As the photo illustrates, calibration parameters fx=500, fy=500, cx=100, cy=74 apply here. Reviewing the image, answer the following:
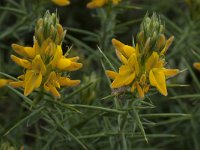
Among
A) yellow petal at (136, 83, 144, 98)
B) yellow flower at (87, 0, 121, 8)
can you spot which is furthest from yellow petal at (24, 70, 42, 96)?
yellow flower at (87, 0, 121, 8)

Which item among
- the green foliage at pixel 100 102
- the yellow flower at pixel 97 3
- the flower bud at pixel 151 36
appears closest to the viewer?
the flower bud at pixel 151 36

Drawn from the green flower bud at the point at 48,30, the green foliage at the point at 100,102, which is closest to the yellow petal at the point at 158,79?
the green foliage at the point at 100,102

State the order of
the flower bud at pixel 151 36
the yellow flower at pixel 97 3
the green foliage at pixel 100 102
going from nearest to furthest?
the flower bud at pixel 151 36
the green foliage at pixel 100 102
the yellow flower at pixel 97 3

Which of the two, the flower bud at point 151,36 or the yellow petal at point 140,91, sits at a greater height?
the flower bud at point 151,36

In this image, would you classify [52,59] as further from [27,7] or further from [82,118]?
[27,7]

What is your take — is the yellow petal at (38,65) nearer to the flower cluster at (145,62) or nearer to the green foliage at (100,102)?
the green foliage at (100,102)

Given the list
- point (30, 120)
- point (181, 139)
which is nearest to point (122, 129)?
point (30, 120)

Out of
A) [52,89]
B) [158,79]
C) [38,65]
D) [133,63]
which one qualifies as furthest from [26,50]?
[158,79]

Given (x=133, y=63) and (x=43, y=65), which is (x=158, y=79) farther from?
(x=43, y=65)

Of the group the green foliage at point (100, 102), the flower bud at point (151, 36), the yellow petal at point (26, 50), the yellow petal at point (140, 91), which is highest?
the flower bud at point (151, 36)
